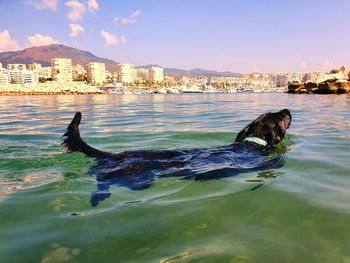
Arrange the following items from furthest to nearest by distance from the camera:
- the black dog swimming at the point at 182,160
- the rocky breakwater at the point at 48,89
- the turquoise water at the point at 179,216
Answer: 1. the rocky breakwater at the point at 48,89
2. the black dog swimming at the point at 182,160
3. the turquoise water at the point at 179,216

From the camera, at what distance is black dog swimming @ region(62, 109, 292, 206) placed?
176 inches

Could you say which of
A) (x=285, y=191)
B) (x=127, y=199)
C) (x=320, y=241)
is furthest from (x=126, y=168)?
(x=320, y=241)

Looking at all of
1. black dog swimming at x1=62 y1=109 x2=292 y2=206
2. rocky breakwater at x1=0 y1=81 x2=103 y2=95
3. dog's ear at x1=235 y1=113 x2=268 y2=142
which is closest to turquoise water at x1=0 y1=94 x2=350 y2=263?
black dog swimming at x1=62 y1=109 x2=292 y2=206

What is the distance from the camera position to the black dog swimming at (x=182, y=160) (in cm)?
446

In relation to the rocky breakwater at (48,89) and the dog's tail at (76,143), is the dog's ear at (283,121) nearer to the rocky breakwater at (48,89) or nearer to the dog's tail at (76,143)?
the dog's tail at (76,143)

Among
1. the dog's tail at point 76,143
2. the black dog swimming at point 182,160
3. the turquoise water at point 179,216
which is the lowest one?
the turquoise water at point 179,216

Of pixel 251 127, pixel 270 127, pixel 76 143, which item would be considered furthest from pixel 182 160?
pixel 270 127

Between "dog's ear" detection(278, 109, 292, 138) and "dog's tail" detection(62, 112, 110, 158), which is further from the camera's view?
"dog's ear" detection(278, 109, 292, 138)

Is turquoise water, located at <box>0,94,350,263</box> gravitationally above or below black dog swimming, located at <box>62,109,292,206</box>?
below

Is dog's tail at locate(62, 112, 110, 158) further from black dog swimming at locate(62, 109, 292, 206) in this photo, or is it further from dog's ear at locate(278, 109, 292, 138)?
dog's ear at locate(278, 109, 292, 138)

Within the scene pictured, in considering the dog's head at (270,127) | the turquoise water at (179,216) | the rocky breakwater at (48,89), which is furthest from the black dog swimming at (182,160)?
the rocky breakwater at (48,89)

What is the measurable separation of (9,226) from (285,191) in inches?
118

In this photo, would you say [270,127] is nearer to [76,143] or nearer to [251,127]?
[251,127]

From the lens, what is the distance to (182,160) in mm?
5227
